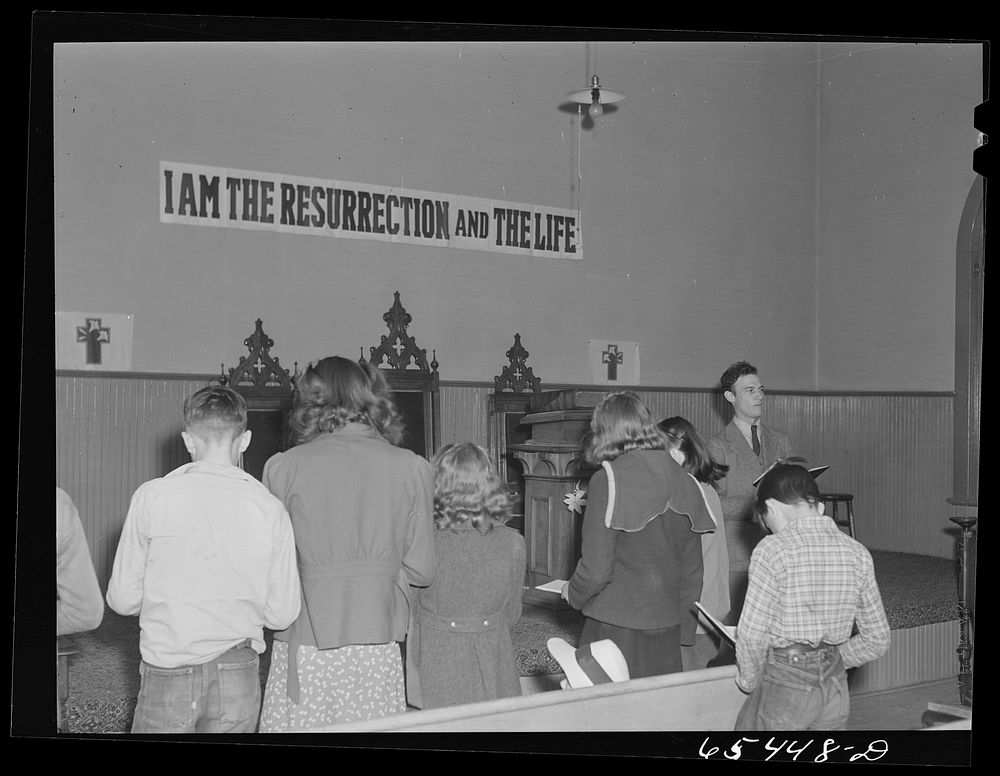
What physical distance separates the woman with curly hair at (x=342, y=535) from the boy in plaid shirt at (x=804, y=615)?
98cm

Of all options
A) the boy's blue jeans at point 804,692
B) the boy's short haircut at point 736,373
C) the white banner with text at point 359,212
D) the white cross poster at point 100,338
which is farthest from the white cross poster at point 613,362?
the boy's blue jeans at point 804,692

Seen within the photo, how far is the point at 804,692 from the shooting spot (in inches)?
112

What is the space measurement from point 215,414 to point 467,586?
3.06ft

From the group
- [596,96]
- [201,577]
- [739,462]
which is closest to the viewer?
[201,577]

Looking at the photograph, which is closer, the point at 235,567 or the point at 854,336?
the point at 235,567

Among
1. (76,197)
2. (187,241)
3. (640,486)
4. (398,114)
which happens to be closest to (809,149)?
(398,114)

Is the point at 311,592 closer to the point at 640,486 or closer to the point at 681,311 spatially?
the point at 640,486

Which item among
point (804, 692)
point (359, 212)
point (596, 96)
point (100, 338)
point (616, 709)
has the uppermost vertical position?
point (596, 96)

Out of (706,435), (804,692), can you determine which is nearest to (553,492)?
(804,692)

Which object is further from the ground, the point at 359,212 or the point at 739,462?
the point at 359,212

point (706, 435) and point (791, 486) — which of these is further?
point (706, 435)

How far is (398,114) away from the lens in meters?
8.03

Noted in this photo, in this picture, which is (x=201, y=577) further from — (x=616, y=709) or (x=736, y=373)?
(x=736, y=373)
